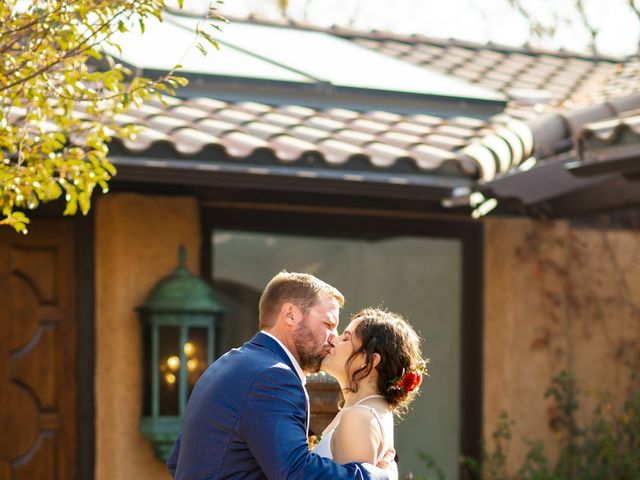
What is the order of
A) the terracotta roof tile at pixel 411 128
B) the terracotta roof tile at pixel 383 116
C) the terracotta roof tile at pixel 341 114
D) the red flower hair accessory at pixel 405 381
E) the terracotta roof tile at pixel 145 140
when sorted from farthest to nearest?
the terracotta roof tile at pixel 383 116 → the terracotta roof tile at pixel 341 114 → the terracotta roof tile at pixel 411 128 → the terracotta roof tile at pixel 145 140 → the red flower hair accessory at pixel 405 381

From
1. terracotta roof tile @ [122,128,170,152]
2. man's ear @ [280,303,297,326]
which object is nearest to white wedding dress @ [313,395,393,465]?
man's ear @ [280,303,297,326]

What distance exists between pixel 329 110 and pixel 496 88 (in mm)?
2456

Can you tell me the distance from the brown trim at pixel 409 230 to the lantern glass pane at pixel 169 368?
654 mm

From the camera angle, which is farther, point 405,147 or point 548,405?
point 548,405

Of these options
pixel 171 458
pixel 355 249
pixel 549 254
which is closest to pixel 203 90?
pixel 355 249

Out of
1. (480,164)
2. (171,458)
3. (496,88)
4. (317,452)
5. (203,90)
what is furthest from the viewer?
(496,88)

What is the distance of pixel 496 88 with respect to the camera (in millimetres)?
10750

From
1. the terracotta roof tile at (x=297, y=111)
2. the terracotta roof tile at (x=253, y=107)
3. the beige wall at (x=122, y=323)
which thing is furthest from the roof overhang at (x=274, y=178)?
the terracotta roof tile at (x=297, y=111)

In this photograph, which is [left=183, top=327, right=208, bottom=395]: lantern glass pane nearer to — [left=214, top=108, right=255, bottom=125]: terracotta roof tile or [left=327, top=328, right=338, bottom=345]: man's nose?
[left=214, top=108, right=255, bottom=125]: terracotta roof tile

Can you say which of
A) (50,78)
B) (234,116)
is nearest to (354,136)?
(234,116)

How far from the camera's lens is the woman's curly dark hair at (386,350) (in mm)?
4105

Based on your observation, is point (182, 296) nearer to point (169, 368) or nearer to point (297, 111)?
point (169, 368)

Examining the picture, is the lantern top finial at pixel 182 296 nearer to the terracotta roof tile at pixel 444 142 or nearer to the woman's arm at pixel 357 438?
the terracotta roof tile at pixel 444 142

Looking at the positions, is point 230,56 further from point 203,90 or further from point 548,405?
point 548,405
